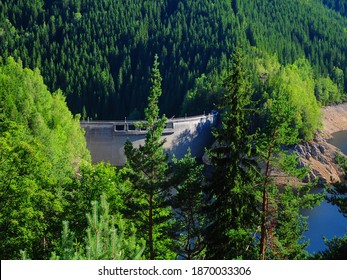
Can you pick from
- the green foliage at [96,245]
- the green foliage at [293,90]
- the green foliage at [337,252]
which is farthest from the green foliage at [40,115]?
the green foliage at [293,90]

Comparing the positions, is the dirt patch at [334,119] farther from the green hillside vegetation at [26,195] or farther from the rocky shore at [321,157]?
the green hillside vegetation at [26,195]

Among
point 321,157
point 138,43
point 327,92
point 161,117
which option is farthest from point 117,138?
point 327,92

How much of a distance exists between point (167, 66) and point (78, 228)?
125 metres

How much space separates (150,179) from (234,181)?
5048mm

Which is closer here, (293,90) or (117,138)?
(117,138)

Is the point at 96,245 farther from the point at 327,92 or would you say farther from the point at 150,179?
the point at 327,92

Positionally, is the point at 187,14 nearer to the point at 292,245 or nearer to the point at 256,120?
the point at 256,120

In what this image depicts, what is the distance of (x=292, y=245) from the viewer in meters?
31.3

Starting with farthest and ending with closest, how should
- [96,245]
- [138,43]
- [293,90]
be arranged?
[138,43], [293,90], [96,245]

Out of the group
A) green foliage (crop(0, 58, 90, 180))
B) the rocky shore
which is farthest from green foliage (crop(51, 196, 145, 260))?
the rocky shore

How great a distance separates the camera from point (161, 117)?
87.4 meters

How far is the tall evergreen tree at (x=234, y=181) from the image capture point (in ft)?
96.2

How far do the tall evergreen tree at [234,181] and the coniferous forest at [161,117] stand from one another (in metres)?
0.07
